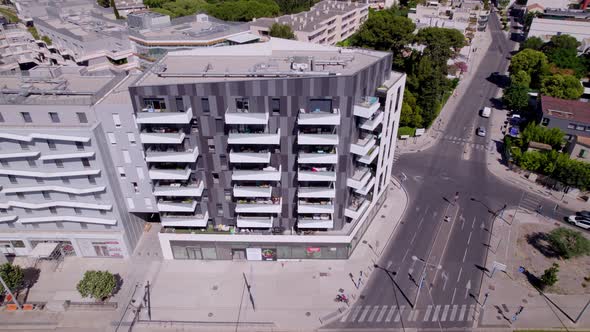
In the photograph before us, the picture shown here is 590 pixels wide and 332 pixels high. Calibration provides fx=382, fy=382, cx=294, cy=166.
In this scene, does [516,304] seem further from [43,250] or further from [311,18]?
[311,18]

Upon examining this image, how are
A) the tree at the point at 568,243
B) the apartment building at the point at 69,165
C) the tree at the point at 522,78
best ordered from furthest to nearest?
the tree at the point at 522,78 → the tree at the point at 568,243 → the apartment building at the point at 69,165

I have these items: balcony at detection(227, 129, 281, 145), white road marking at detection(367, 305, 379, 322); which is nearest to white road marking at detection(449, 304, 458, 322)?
white road marking at detection(367, 305, 379, 322)

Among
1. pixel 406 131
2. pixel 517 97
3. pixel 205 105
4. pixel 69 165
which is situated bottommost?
pixel 406 131

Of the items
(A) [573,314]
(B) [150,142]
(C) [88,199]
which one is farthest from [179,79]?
(A) [573,314]

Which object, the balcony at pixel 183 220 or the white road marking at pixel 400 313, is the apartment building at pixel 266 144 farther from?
the white road marking at pixel 400 313

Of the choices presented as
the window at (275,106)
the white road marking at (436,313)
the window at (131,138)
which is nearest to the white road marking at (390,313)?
the white road marking at (436,313)

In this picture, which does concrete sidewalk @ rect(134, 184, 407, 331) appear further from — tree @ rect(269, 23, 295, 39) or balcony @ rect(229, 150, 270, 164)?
tree @ rect(269, 23, 295, 39)

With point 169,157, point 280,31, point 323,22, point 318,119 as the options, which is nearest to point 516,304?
point 318,119
